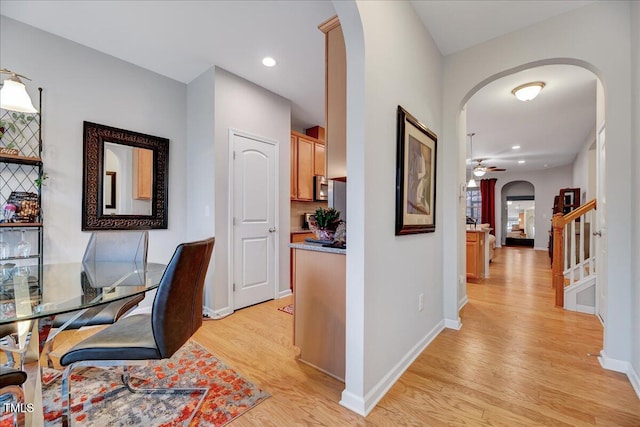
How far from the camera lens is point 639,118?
68.7 inches

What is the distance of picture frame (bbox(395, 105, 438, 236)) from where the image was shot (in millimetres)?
1851

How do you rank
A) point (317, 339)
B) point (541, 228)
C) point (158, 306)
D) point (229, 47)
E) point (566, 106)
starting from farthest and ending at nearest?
point (541, 228), point (566, 106), point (229, 47), point (317, 339), point (158, 306)

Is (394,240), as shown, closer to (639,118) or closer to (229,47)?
(639,118)

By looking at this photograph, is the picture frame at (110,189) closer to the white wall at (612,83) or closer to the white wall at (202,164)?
the white wall at (202,164)

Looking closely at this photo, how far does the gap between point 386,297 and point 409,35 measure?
1.84m

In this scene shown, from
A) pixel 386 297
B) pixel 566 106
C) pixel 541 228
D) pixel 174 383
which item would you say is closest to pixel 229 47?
pixel 386 297

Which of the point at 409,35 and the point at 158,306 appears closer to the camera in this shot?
the point at 158,306

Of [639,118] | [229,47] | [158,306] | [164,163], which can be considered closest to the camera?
[158,306]

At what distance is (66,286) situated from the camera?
1.52 m

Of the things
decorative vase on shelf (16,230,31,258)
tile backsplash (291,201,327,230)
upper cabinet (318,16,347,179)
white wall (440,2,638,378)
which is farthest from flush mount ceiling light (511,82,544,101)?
decorative vase on shelf (16,230,31,258)

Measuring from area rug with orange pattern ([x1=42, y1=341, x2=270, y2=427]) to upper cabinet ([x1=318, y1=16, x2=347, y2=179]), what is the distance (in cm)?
151

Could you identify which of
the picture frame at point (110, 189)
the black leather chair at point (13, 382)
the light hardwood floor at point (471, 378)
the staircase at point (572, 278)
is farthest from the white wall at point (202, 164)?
the staircase at point (572, 278)

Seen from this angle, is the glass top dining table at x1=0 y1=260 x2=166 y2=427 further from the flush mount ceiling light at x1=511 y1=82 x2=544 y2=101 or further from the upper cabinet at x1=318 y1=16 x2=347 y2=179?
the flush mount ceiling light at x1=511 y1=82 x2=544 y2=101

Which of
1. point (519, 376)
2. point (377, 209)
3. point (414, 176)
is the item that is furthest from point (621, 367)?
point (377, 209)
